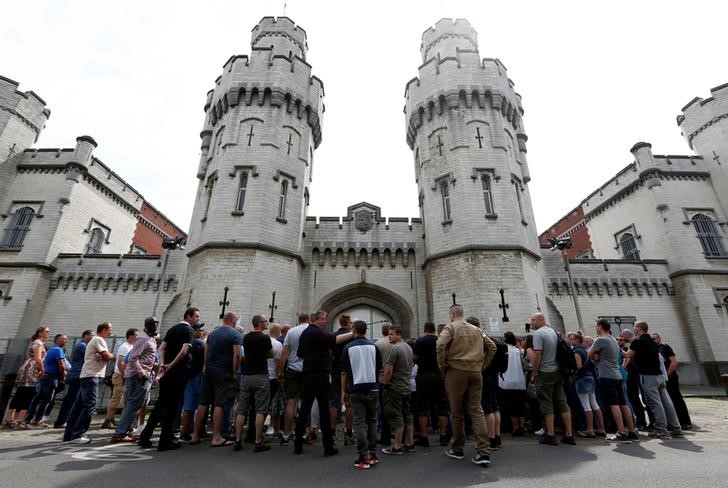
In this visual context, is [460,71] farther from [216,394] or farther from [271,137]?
[216,394]

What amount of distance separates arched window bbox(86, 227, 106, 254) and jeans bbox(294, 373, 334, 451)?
21575mm

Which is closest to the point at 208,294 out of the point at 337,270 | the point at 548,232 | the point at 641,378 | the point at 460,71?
the point at 337,270

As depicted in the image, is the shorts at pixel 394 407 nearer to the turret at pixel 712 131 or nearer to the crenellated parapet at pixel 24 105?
the turret at pixel 712 131

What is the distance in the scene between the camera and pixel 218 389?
5.95 m

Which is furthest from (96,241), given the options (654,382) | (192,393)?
(654,382)

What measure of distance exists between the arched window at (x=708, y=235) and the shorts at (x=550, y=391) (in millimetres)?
19922

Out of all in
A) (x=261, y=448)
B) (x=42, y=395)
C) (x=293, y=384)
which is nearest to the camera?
(x=261, y=448)

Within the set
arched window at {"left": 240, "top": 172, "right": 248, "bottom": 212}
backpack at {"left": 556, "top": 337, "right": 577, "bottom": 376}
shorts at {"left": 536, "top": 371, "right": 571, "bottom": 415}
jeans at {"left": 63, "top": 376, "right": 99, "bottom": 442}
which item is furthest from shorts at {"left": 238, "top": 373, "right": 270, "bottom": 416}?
arched window at {"left": 240, "top": 172, "right": 248, "bottom": 212}

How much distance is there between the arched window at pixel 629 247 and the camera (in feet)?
71.9

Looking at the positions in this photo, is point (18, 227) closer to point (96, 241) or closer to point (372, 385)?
point (96, 241)

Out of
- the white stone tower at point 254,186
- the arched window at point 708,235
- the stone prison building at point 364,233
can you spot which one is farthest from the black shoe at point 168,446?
the arched window at point 708,235

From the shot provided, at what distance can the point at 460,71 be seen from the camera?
19.8 metres

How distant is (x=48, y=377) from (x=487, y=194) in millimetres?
16959

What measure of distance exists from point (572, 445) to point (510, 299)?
29.0 feet
